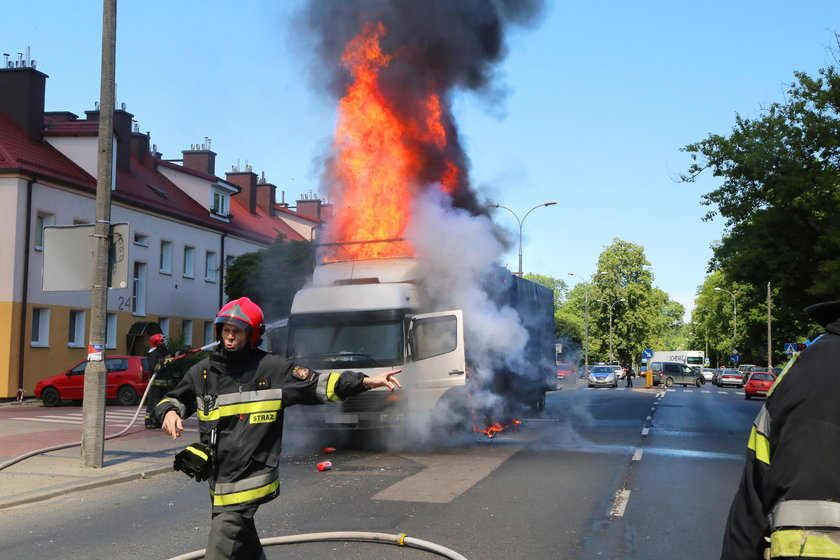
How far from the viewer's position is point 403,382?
13.2 metres

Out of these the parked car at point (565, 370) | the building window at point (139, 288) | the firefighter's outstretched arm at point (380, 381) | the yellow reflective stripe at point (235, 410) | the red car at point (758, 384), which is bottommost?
the red car at point (758, 384)

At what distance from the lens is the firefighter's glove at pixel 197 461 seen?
13.2 feet

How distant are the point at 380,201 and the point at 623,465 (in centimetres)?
833

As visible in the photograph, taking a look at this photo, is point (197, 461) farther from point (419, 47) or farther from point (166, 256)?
point (166, 256)

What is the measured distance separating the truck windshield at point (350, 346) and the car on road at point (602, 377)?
42154 millimetres

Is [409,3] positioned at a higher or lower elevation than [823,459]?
higher

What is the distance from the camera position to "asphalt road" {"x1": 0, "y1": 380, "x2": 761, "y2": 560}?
6801 mm

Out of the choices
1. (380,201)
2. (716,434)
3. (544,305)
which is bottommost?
(716,434)

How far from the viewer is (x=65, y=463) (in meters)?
11.7

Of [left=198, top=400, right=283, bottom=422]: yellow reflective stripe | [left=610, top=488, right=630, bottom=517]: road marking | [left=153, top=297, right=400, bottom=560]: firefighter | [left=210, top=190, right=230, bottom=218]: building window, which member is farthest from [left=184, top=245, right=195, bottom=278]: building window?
[left=198, top=400, right=283, bottom=422]: yellow reflective stripe

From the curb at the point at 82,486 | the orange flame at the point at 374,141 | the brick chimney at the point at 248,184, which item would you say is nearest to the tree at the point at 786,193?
the orange flame at the point at 374,141

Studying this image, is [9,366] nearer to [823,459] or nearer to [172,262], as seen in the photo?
[172,262]

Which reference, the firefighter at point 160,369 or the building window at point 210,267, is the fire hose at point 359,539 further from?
the building window at point 210,267

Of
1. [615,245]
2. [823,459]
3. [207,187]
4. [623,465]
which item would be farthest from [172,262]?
[615,245]
